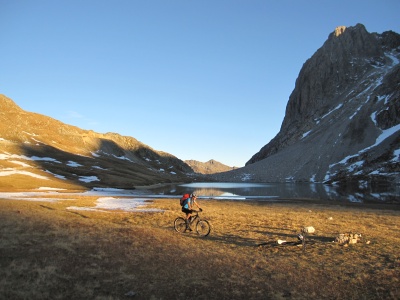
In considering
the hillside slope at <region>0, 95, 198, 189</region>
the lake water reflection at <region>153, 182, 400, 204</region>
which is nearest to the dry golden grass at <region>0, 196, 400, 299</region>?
the lake water reflection at <region>153, 182, 400, 204</region>

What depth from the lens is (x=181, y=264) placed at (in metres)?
15.2

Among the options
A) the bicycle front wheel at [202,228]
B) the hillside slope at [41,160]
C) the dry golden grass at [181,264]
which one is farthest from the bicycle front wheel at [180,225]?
the hillside slope at [41,160]

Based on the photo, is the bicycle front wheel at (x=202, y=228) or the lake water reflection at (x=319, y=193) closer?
the bicycle front wheel at (x=202, y=228)

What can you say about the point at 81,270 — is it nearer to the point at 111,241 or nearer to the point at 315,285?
the point at 111,241

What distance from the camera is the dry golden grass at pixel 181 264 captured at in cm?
1183

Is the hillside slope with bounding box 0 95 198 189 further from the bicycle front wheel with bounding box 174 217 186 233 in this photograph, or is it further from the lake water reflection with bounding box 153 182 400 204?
the bicycle front wheel with bounding box 174 217 186 233

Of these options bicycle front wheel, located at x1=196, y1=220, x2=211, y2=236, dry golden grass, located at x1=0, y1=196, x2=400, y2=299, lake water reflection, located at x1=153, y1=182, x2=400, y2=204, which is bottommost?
dry golden grass, located at x1=0, y1=196, x2=400, y2=299

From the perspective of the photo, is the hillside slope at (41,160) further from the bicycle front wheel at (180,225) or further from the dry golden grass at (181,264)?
the dry golden grass at (181,264)

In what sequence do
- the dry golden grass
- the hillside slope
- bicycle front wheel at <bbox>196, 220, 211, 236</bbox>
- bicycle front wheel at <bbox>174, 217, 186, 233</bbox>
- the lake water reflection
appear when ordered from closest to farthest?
the dry golden grass
bicycle front wheel at <bbox>196, 220, 211, 236</bbox>
bicycle front wheel at <bbox>174, 217, 186, 233</bbox>
the lake water reflection
the hillside slope

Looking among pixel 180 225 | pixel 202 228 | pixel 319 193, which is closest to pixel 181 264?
pixel 202 228

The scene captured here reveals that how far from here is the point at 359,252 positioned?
18.3 metres

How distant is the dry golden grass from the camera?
11.8 m

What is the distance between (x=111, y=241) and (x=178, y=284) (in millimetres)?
7935

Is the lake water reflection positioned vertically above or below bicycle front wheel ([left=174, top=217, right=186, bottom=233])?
above
